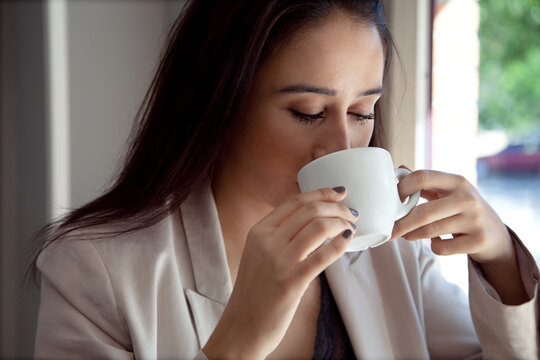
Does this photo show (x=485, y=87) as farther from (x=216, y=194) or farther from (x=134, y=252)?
(x=134, y=252)

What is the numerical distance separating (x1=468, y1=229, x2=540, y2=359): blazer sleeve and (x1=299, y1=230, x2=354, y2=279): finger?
0.47m

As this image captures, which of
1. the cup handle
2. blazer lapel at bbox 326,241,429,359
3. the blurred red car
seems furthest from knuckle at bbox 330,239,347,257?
the blurred red car

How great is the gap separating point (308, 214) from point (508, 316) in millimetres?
556

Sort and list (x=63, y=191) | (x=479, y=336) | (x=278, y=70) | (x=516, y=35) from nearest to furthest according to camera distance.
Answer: (x=278, y=70)
(x=479, y=336)
(x=516, y=35)
(x=63, y=191)

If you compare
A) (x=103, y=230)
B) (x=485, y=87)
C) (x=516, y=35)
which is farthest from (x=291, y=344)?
(x=516, y=35)

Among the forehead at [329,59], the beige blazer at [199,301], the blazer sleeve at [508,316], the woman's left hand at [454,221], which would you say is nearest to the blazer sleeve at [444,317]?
the beige blazer at [199,301]

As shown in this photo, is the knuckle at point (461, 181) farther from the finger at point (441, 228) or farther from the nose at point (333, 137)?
the nose at point (333, 137)

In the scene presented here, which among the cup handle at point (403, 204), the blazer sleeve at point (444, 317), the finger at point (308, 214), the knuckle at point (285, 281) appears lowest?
the blazer sleeve at point (444, 317)

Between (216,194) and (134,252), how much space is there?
0.89 feet

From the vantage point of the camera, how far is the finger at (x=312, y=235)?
72 cm

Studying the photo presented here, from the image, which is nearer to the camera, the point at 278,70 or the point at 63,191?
the point at 278,70

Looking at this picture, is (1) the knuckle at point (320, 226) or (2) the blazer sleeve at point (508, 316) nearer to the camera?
(1) the knuckle at point (320, 226)

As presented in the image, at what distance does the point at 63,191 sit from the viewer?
249cm

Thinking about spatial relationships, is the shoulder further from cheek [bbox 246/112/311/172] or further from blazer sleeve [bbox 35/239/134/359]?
cheek [bbox 246/112/311/172]
